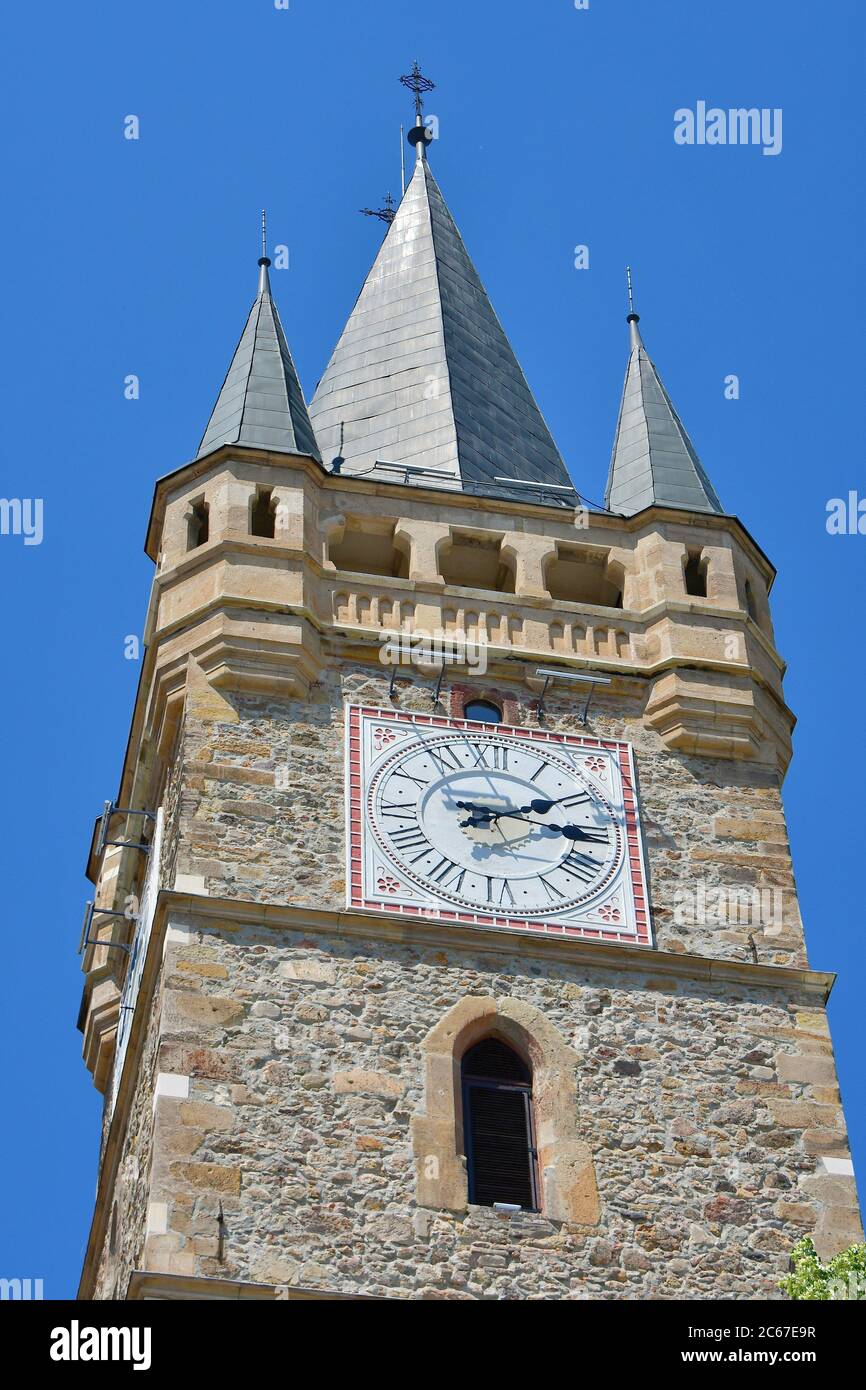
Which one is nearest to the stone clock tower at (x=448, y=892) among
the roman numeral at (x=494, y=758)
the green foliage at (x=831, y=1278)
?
the roman numeral at (x=494, y=758)

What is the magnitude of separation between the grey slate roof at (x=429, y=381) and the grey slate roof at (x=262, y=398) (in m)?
1.22

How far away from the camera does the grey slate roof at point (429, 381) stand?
30.2 meters

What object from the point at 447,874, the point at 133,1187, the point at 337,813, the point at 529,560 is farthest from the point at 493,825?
the point at 133,1187

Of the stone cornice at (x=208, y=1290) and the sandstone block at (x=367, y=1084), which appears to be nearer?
the stone cornice at (x=208, y=1290)

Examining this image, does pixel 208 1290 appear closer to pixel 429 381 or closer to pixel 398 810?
pixel 398 810

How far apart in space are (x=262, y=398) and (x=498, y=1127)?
8.29 metres

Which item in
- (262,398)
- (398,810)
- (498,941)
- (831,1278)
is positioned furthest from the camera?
(262,398)

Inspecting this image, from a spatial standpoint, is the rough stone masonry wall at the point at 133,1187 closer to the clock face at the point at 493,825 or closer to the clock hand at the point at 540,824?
the clock face at the point at 493,825

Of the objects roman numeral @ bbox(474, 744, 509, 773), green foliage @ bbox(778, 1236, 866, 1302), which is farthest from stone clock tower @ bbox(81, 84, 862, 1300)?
green foliage @ bbox(778, 1236, 866, 1302)

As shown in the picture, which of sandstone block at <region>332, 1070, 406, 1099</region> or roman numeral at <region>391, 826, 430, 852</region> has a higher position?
roman numeral at <region>391, 826, 430, 852</region>

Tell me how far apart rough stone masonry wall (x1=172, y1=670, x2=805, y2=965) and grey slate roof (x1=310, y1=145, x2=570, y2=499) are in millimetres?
4106

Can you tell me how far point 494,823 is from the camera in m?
25.5

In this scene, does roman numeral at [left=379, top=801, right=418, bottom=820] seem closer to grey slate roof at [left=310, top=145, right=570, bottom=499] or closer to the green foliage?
grey slate roof at [left=310, top=145, right=570, bottom=499]

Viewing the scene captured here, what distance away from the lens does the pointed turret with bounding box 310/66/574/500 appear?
3014cm
